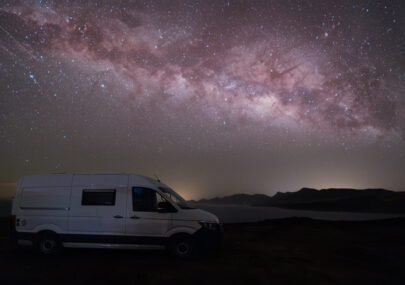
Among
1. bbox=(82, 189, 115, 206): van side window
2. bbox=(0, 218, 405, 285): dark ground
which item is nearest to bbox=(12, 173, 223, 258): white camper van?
bbox=(82, 189, 115, 206): van side window

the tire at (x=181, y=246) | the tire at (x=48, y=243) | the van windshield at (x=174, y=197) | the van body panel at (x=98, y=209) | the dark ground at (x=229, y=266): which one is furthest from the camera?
the tire at (x=48, y=243)

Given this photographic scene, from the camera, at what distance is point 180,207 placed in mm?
8578

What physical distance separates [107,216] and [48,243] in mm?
2090

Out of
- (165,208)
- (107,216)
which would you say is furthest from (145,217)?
(107,216)

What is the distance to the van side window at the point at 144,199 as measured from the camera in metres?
8.60

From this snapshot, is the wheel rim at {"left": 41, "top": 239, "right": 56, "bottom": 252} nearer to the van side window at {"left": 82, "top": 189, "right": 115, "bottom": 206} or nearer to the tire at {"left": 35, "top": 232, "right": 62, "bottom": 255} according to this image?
the tire at {"left": 35, "top": 232, "right": 62, "bottom": 255}

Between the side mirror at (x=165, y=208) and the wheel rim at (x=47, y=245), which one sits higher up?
the side mirror at (x=165, y=208)

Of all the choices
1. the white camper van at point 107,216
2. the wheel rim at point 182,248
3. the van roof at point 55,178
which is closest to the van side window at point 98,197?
the white camper van at point 107,216

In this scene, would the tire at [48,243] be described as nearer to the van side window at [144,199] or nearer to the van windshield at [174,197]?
the van side window at [144,199]

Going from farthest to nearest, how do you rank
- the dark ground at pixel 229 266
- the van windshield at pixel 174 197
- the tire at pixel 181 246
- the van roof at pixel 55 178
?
the van roof at pixel 55 178, the van windshield at pixel 174 197, the tire at pixel 181 246, the dark ground at pixel 229 266

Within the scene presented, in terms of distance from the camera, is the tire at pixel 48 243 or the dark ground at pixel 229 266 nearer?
the dark ground at pixel 229 266

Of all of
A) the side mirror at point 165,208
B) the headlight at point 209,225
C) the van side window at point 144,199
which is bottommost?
the headlight at point 209,225

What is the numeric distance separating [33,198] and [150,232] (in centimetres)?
389

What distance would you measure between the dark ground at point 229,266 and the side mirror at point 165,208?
134 cm
